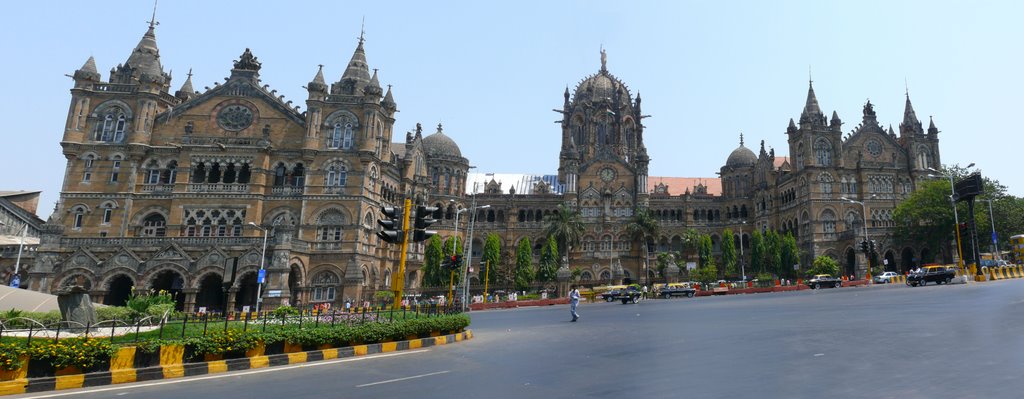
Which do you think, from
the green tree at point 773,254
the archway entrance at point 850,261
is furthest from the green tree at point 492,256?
the archway entrance at point 850,261

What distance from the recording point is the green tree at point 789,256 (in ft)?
186

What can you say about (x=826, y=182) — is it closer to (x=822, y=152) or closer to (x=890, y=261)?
(x=822, y=152)

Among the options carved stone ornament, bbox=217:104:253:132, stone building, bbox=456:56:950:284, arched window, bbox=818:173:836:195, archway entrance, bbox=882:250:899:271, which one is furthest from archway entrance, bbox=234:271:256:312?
archway entrance, bbox=882:250:899:271

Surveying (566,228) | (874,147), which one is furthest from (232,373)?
(874,147)

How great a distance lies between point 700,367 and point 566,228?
4947cm

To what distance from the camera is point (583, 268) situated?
2516 inches

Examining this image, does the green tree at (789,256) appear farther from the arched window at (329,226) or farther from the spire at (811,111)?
the arched window at (329,226)

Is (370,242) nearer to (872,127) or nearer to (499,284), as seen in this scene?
(499,284)

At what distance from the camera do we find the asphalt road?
28.8ft

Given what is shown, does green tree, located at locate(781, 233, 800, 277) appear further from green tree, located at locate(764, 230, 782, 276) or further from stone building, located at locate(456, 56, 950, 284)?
stone building, located at locate(456, 56, 950, 284)

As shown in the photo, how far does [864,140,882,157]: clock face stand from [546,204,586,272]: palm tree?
33.8 m

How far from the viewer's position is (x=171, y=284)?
41.7 metres

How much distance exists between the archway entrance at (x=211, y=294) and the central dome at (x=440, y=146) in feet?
100

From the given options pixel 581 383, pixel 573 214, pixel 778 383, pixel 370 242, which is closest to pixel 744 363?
pixel 778 383
